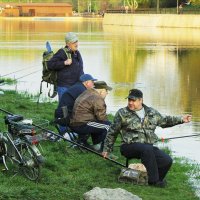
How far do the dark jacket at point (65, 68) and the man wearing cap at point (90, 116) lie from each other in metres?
2.18

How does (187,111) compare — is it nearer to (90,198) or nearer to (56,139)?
(56,139)

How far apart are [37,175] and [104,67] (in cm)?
2319

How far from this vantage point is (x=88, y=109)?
1098 centimetres

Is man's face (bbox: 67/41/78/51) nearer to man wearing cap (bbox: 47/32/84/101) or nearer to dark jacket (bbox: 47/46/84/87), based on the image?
man wearing cap (bbox: 47/32/84/101)

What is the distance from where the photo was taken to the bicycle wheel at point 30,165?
889 cm

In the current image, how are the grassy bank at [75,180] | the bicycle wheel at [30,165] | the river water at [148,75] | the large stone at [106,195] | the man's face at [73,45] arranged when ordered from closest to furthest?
the large stone at [106,195]
the grassy bank at [75,180]
the bicycle wheel at [30,165]
the man's face at [73,45]
the river water at [148,75]

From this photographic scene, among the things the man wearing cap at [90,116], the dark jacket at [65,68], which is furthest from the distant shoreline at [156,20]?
the man wearing cap at [90,116]

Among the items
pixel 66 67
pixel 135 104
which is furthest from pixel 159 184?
pixel 66 67

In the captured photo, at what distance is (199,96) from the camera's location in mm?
21594

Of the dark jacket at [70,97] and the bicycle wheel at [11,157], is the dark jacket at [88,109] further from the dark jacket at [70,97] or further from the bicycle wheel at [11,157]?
the bicycle wheel at [11,157]

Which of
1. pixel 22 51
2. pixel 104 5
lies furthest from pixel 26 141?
pixel 104 5

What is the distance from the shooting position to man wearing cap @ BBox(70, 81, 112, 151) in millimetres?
10906

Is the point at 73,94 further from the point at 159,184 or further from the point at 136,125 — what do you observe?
the point at 159,184

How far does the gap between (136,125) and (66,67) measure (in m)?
3.95
